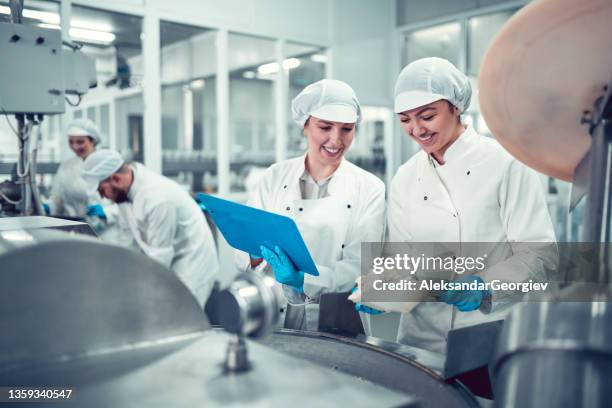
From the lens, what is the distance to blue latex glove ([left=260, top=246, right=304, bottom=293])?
1429mm

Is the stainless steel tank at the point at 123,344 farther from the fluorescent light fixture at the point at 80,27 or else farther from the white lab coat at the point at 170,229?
the fluorescent light fixture at the point at 80,27

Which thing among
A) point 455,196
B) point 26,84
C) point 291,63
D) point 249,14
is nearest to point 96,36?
point 249,14

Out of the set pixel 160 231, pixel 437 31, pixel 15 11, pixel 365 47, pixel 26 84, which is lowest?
pixel 160 231

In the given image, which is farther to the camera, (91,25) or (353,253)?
(91,25)

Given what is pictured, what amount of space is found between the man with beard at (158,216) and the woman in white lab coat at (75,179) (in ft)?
2.51

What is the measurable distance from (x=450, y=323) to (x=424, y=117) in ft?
1.93

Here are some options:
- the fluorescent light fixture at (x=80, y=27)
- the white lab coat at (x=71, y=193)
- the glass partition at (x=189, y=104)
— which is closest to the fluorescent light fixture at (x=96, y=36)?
the fluorescent light fixture at (x=80, y=27)

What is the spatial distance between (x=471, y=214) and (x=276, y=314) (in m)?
1.00

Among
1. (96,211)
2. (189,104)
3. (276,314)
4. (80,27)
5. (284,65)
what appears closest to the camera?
(276,314)

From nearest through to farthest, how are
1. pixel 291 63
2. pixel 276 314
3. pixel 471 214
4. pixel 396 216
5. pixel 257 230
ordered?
pixel 276 314, pixel 257 230, pixel 471 214, pixel 396 216, pixel 291 63

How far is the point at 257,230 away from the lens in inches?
53.8

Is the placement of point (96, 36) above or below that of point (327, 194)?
above

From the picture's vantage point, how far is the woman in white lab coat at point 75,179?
3.47 metres

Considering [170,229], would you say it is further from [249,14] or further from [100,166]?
[249,14]
